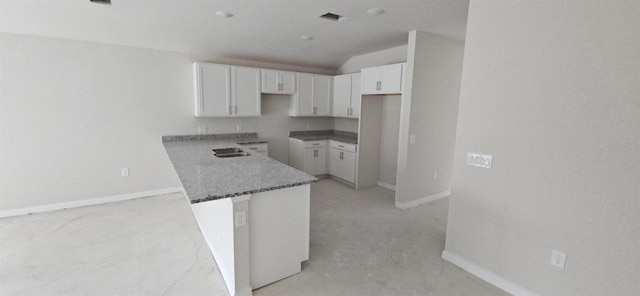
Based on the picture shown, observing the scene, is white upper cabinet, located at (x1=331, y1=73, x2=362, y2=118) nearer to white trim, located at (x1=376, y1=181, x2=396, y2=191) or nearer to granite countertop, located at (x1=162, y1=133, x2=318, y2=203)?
white trim, located at (x1=376, y1=181, x2=396, y2=191)

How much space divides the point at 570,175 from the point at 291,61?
14.5 feet

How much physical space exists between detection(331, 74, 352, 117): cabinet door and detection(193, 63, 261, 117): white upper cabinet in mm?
1557

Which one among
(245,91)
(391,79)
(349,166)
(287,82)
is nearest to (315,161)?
(349,166)

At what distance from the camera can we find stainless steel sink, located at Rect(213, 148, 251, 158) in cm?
349

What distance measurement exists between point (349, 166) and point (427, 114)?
169 centimetres

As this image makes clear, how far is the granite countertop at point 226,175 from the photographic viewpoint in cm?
196

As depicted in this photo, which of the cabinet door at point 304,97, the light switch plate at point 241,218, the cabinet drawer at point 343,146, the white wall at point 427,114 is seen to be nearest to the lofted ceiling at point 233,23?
the white wall at point 427,114

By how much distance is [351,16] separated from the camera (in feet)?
10.3

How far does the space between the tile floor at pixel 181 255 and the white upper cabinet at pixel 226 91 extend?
5.28 ft

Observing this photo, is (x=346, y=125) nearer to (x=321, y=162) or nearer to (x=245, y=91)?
(x=321, y=162)

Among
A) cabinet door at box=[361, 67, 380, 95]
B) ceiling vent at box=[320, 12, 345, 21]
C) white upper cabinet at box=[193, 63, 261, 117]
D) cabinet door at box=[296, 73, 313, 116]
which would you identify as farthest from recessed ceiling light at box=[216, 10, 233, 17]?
cabinet door at box=[361, 67, 380, 95]

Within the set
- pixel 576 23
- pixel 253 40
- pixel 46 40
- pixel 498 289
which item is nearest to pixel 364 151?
pixel 253 40

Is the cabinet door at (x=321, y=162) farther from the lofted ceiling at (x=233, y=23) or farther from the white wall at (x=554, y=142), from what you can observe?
the white wall at (x=554, y=142)

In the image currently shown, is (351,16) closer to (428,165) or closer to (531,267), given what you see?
(428,165)
